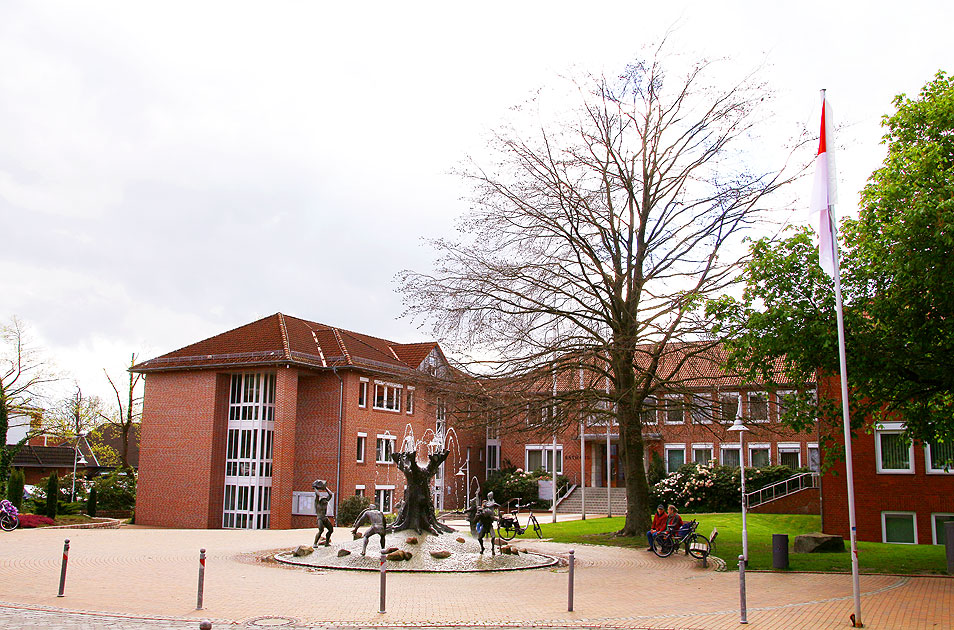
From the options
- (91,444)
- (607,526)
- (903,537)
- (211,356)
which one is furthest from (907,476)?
(91,444)

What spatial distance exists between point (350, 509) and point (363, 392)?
7.38 m

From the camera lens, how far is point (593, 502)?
49.2 meters

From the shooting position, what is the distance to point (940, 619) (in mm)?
12000

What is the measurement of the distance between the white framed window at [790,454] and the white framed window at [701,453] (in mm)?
4096

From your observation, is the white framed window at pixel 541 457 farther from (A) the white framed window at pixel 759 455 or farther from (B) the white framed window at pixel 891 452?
(B) the white framed window at pixel 891 452

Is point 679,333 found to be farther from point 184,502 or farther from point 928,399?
point 184,502

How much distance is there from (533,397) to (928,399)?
10268 millimetres

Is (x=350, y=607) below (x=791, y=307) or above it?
below

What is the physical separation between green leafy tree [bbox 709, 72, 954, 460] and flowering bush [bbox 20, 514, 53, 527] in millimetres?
30042

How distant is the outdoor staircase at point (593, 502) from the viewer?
4778cm

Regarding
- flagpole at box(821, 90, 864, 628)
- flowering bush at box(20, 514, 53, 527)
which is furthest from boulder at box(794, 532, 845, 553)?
flowering bush at box(20, 514, 53, 527)

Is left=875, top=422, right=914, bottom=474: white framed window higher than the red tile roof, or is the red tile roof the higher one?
the red tile roof

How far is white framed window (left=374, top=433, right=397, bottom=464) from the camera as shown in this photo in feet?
143

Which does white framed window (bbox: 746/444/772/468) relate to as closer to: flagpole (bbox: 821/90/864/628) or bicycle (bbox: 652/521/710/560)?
bicycle (bbox: 652/521/710/560)
